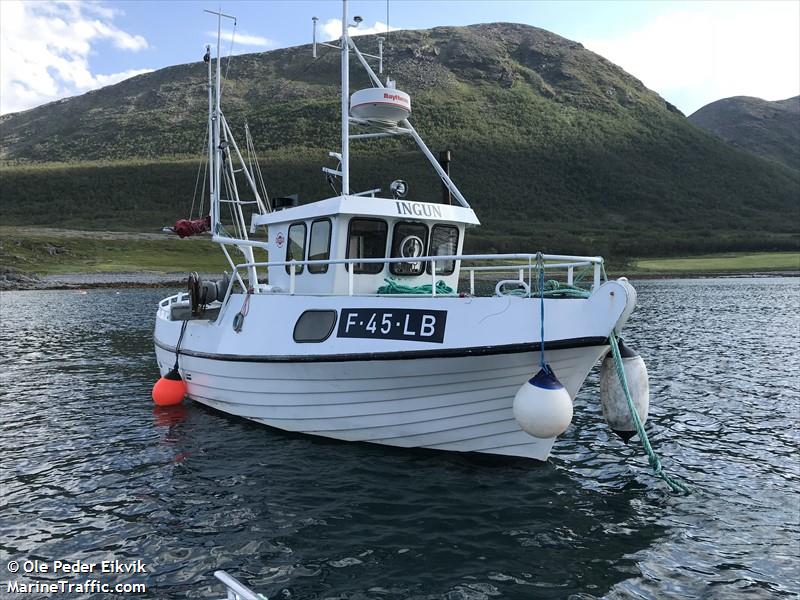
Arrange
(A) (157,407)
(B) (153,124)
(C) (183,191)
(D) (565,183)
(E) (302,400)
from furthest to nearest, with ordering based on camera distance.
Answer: (B) (153,124) < (D) (565,183) < (C) (183,191) < (A) (157,407) < (E) (302,400)

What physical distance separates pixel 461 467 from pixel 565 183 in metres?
118

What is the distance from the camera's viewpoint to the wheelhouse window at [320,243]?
10.4 meters

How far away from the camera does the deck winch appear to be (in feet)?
25.6

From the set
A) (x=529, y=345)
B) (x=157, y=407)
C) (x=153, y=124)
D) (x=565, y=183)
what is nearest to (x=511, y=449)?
(x=529, y=345)

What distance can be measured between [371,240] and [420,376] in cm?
306

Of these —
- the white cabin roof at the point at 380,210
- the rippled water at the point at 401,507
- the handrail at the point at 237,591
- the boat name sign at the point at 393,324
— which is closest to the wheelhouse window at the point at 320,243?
the white cabin roof at the point at 380,210

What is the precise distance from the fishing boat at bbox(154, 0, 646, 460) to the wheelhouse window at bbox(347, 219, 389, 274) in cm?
2

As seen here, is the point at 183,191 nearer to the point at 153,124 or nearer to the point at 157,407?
the point at 153,124

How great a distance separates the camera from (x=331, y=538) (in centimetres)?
689

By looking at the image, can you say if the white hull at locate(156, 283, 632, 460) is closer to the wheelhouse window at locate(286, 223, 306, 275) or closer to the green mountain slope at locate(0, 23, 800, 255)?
the wheelhouse window at locate(286, 223, 306, 275)

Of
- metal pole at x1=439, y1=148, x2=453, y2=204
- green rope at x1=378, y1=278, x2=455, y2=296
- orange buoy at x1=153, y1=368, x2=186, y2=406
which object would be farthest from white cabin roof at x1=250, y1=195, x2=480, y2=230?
orange buoy at x1=153, y1=368, x2=186, y2=406

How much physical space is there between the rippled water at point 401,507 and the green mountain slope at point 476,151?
65.8 m

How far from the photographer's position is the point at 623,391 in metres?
7.79

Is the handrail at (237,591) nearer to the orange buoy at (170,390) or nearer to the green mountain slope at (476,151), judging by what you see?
the orange buoy at (170,390)
